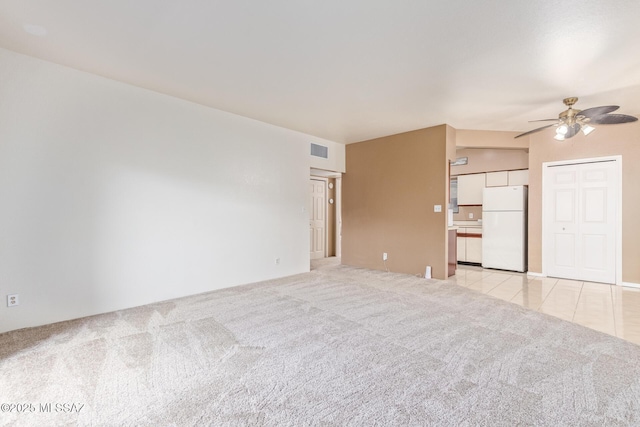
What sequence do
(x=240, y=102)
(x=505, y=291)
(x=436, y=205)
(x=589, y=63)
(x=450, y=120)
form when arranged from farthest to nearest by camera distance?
1. (x=436, y=205)
2. (x=450, y=120)
3. (x=505, y=291)
4. (x=240, y=102)
5. (x=589, y=63)

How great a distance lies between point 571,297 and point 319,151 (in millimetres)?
4708

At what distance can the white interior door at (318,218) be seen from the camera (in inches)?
294

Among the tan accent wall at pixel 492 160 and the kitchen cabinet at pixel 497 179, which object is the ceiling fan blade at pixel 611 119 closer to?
the tan accent wall at pixel 492 160

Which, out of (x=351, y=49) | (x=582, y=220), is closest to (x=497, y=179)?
(x=582, y=220)

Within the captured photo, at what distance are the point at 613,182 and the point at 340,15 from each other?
5.42 meters

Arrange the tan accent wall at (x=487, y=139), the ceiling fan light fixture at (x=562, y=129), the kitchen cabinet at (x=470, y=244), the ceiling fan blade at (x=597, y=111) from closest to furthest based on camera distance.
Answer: the ceiling fan blade at (x=597, y=111) < the ceiling fan light fixture at (x=562, y=129) < the tan accent wall at (x=487, y=139) < the kitchen cabinet at (x=470, y=244)

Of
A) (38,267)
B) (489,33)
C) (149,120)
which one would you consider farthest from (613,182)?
(38,267)

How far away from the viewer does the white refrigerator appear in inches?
225

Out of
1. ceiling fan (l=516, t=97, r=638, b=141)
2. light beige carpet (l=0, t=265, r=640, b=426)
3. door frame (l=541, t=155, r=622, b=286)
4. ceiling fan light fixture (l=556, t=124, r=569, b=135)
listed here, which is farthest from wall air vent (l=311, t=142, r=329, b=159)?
door frame (l=541, t=155, r=622, b=286)

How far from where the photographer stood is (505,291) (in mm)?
4383

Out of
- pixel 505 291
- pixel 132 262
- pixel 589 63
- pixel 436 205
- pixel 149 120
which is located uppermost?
pixel 589 63

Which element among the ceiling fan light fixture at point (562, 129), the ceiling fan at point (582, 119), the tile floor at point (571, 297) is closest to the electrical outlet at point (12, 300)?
the tile floor at point (571, 297)

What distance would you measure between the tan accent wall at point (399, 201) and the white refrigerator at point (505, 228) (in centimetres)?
167

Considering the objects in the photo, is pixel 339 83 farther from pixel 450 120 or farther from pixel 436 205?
pixel 436 205
